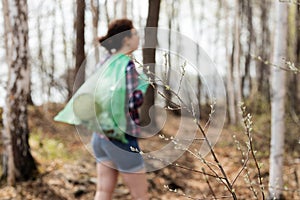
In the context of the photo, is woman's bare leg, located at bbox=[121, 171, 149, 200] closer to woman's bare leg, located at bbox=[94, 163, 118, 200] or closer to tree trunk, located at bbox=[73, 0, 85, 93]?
woman's bare leg, located at bbox=[94, 163, 118, 200]

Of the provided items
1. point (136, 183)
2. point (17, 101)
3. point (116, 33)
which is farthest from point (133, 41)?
point (17, 101)

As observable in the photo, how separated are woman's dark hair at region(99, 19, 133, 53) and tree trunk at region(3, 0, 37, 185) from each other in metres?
1.95

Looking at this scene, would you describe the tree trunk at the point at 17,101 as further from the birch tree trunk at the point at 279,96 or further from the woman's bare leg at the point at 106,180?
the birch tree trunk at the point at 279,96

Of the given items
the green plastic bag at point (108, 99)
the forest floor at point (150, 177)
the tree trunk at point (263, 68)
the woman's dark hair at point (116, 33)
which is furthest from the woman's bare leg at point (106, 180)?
the tree trunk at point (263, 68)

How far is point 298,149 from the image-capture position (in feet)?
24.5

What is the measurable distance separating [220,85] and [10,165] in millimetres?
2969

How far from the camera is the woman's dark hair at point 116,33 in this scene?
3309mm

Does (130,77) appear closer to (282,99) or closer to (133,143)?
(133,143)

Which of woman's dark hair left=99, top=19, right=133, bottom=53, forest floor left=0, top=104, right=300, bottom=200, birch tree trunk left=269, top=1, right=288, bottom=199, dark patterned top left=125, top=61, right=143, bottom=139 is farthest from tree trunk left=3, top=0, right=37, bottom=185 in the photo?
birch tree trunk left=269, top=1, right=288, bottom=199

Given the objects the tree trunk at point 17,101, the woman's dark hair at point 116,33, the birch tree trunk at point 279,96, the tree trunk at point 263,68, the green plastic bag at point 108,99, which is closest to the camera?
the green plastic bag at point 108,99

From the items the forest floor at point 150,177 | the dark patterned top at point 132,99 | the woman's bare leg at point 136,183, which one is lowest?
the forest floor at point 150,177

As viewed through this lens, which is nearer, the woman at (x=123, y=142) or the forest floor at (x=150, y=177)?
the woman at (x=123, y=142)

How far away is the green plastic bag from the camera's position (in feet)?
10.4

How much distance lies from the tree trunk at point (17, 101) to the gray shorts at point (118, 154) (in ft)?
6.96
